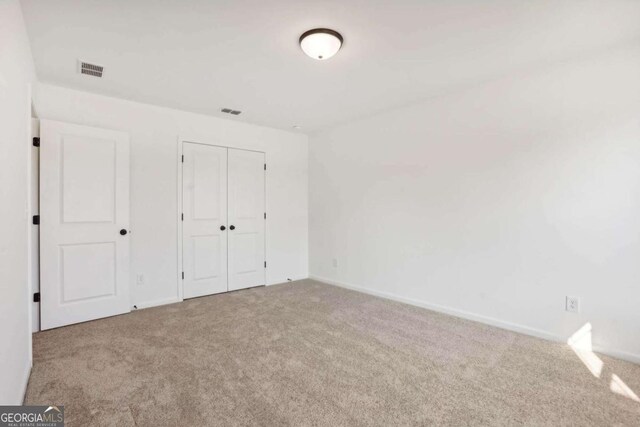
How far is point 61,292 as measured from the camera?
3.02 m

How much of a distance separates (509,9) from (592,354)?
2672 mm

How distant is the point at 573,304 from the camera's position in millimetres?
2598

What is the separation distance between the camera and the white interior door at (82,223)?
296 centimetres

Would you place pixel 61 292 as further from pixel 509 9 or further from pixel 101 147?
pixel 509 9

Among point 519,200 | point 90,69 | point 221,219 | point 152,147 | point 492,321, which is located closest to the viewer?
point 90,69

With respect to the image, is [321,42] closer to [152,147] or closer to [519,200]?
[519,200]

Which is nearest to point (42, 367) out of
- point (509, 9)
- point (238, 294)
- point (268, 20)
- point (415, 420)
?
point (238, 294)

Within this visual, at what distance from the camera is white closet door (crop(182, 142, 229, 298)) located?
3926 mm

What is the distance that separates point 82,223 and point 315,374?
2788mm

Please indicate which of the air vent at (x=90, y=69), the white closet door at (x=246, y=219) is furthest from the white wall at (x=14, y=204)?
the white closet door at (x=246, y=219)

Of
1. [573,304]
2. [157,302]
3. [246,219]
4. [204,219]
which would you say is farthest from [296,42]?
[157,302]

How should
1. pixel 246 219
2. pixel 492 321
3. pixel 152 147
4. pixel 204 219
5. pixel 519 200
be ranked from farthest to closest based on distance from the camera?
pixel 246 219 < pixel 204 219 < pixel 152 147 < pixel 492 321 < pixel 519 200

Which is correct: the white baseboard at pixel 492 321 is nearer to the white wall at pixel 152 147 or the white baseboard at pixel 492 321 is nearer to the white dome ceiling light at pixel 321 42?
the white wall at pixel 152 147

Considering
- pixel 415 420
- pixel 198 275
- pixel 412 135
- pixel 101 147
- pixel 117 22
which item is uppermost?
pixel 117 22
